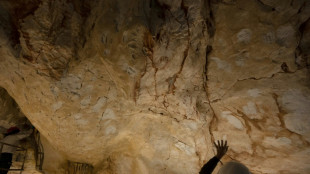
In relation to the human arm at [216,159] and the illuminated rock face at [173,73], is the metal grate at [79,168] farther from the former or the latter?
the human arm at [216,159]

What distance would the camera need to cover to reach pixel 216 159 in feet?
6.48

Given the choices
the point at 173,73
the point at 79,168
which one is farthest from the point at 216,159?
the point at 79,168

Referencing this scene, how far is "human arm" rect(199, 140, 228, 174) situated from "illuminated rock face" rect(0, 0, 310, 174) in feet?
0.31

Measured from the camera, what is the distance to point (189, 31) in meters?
1.87

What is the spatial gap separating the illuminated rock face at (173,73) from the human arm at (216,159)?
0.10 meters

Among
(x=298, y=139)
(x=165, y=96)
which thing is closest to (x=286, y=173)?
(x=298, y=139)

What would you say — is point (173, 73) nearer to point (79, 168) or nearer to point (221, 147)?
point (221, 147)

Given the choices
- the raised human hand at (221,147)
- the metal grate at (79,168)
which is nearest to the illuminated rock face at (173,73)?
the raised human hand at (221,147)

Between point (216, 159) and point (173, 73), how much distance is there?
1042 mm

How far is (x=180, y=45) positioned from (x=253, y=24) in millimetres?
690

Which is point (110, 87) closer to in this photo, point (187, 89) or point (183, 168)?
point (187, 89)

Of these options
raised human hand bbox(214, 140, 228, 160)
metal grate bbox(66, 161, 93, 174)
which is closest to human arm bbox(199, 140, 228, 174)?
Answer: raised human hand bbox(214, 140, 228, 160)

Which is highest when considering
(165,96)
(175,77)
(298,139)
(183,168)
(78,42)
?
(78,42)

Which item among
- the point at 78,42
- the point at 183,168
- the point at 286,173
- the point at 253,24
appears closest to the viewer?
the point at 253,24
